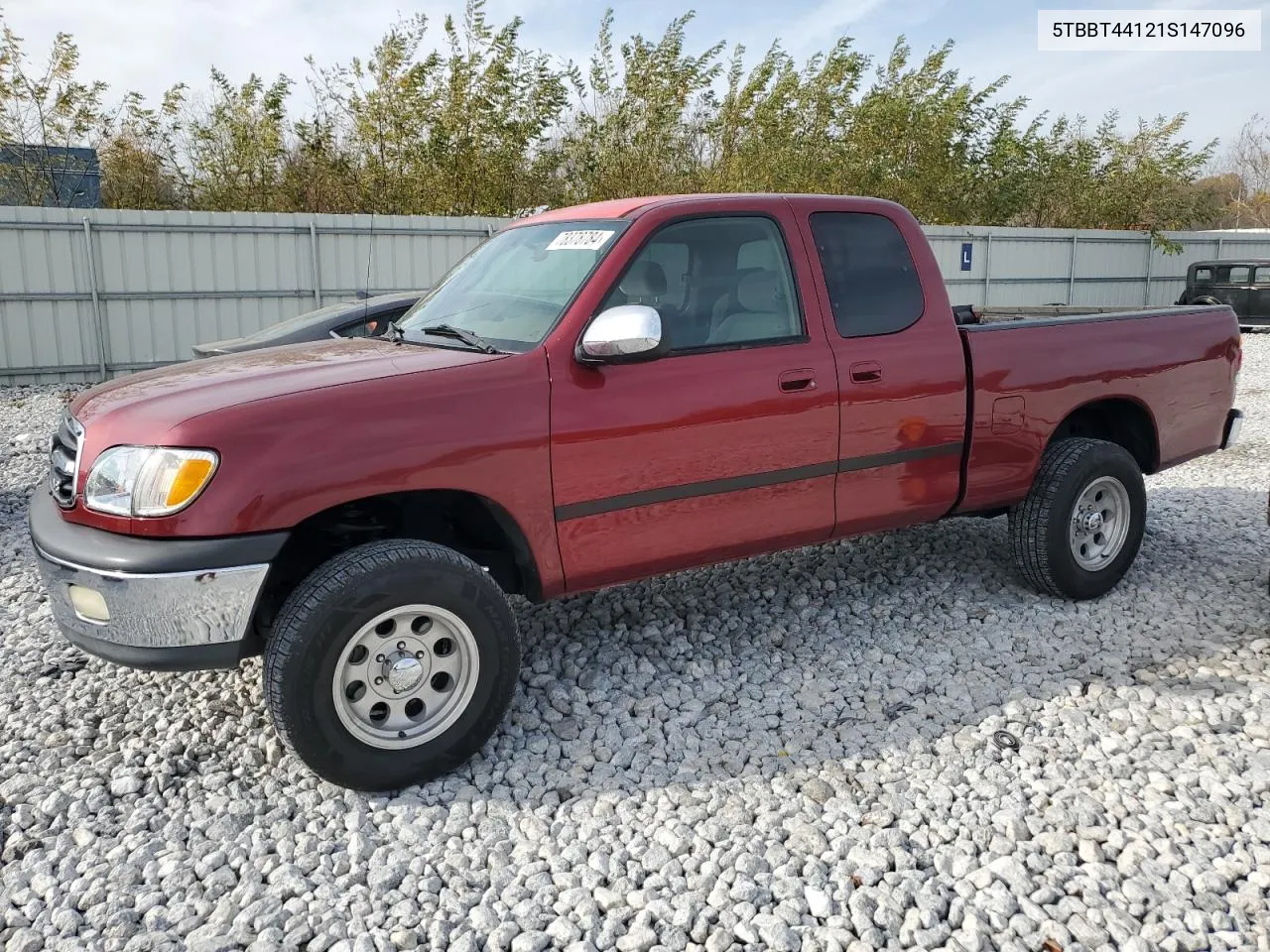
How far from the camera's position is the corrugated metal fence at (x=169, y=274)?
1261 centimetres

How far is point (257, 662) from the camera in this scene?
413 centimetres

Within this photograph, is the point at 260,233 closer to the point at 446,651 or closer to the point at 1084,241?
the point at 446,651

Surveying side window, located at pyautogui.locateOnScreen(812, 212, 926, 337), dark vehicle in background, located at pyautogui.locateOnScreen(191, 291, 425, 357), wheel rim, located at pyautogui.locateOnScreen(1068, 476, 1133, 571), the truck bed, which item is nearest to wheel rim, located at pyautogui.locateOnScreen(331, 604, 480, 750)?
side window, located at pyautogui.locateOnScreen(812, 212, 926, 337)

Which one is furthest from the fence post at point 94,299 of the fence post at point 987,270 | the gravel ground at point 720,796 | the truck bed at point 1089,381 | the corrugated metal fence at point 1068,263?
the fence post at point 987,270

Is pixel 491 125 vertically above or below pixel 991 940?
above

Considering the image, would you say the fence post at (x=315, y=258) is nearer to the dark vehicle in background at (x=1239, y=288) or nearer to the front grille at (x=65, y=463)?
the front grille at (x=65, y=463)

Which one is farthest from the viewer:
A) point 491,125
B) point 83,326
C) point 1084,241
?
point 1084,241

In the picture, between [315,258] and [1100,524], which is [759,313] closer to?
[1100,524]

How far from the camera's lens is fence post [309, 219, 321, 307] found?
13.9 metres

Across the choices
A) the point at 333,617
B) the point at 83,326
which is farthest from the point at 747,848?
the point at 83,326

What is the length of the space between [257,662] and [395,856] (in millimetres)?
1558

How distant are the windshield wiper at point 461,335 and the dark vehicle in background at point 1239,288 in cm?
1915

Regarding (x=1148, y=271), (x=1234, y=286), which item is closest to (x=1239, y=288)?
(x=1234, y=286)

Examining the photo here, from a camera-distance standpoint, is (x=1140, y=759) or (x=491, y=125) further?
(x=491, y=125)
